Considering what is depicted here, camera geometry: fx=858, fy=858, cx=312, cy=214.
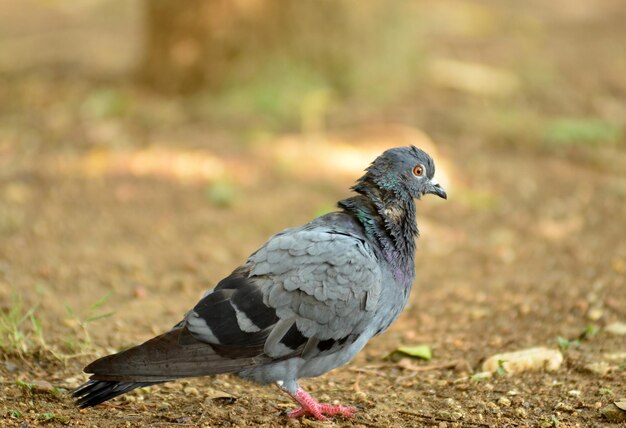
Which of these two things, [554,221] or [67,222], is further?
[554,221]

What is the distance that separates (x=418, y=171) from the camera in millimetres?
5113

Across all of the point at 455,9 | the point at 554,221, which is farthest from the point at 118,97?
the point at 455,9

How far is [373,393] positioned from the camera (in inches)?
197

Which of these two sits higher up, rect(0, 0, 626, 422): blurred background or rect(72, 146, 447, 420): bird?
rect(0, 0, 626, 422): blurred background

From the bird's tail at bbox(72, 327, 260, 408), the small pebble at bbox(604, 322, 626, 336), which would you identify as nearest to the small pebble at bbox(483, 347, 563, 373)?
the small pebble at bbox(604, 322, 626, 336)

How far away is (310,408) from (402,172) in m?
1.48

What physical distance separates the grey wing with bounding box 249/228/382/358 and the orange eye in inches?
31.4

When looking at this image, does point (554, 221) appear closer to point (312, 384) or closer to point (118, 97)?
point (312, 384)

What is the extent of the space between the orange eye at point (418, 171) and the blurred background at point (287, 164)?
1268mm

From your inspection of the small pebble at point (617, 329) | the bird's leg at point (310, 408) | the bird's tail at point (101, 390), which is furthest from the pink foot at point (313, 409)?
the small pebble at point (617, 329)

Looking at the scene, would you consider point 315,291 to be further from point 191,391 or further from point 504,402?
point 504,402

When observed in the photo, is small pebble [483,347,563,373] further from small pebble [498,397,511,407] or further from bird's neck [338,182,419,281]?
bird's neck [338,182,419,281]

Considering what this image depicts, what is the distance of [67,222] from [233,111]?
3196 mm

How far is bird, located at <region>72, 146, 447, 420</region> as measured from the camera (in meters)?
4.22
